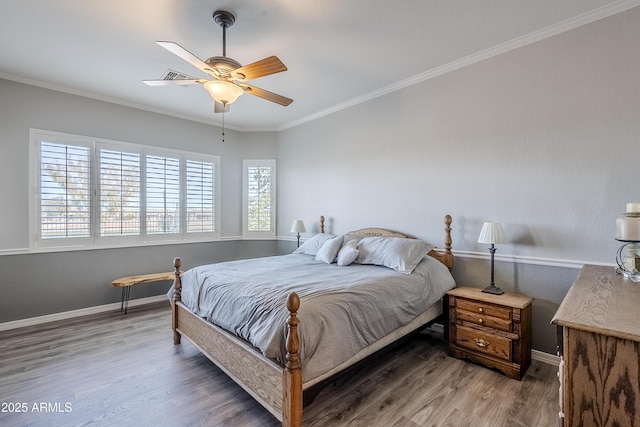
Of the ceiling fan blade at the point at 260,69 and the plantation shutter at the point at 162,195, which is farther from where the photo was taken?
the plantation shutter at the point at 162,195

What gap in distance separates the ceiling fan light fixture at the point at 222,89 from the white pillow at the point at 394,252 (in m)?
2.04

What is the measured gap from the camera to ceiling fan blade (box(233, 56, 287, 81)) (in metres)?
2.18

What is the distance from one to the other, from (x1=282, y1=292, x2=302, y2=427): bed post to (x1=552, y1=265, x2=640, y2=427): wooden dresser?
1199 millimetres

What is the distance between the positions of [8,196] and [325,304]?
13.2ft

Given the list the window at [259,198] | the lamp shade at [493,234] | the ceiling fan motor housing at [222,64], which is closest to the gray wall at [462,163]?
the lamp shade at [493,234]

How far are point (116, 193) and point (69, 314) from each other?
1665 mm

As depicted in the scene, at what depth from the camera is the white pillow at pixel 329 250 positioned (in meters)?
3.41

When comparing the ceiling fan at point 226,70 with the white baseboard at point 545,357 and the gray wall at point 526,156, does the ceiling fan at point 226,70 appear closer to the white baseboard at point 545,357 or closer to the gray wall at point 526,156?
the gray wall at point 526,156

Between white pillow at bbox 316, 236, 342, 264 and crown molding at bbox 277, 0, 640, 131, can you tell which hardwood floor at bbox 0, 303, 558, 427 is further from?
crown molding at bbox 277, 0, 640, 131

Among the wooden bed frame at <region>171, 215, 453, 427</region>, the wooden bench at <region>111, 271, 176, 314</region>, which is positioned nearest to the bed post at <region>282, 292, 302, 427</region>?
the wooden bed frame at <region>171, 215, 453, 427</region>

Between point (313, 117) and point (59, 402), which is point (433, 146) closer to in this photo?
point (313, 117)

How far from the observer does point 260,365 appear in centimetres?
189

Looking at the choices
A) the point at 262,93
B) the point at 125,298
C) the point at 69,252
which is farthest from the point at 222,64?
the point at 125,298

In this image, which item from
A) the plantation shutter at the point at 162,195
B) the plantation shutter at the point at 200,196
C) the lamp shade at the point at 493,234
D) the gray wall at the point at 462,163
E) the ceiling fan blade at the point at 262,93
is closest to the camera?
the gray wall at the point at 462,163
